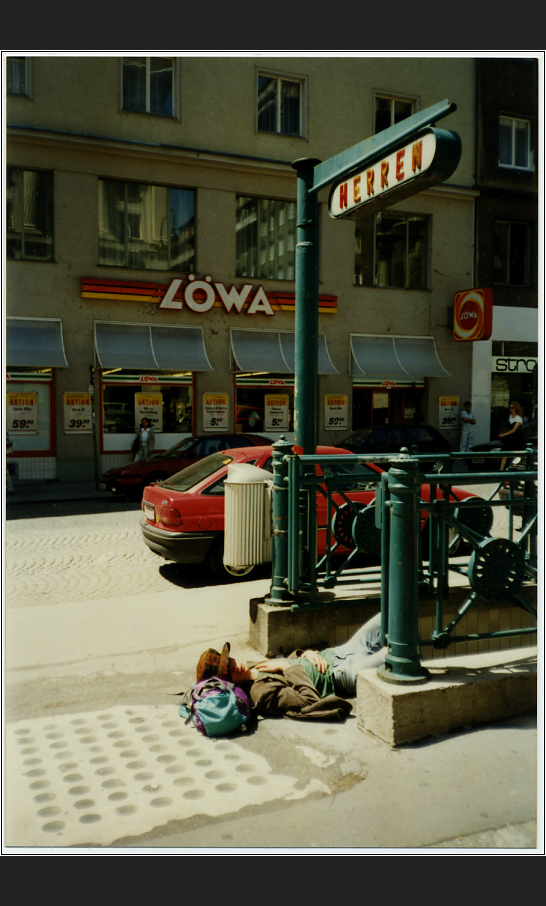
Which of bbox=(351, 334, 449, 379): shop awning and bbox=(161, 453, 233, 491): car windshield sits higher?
bbox=(351, 334, 449, 379): shop awning

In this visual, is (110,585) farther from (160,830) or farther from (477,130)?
(477,130)

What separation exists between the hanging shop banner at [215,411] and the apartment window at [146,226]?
3.59m

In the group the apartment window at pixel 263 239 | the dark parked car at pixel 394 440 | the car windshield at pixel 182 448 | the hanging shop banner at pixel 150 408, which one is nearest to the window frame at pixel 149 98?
the apartment window at pixel 263 239

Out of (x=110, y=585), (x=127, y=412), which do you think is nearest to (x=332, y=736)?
(x=110, y=585)

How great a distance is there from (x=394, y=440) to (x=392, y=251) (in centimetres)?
834

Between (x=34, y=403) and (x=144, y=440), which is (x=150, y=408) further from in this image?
(x=34, y=403)

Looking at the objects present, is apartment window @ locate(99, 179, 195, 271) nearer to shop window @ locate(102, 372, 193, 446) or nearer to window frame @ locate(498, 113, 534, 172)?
shop window @ locate(102, 372, 193, 446)

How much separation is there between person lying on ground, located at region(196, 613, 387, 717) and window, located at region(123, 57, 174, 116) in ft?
56.7

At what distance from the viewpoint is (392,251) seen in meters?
22.2

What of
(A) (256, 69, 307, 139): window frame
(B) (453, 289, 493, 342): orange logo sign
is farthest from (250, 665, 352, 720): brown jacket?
(B) (453, 289, 493, 342): orange logo sign

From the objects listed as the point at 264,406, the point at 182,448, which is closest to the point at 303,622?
the point at 182,448

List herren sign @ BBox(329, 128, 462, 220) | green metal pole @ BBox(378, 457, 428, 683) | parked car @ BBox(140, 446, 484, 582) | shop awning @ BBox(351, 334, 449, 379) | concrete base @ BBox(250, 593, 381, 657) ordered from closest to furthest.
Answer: green metal pole @ BBox(378, 457, 428, 683)
herren sign @ BBox(329, 128, 462, 220)
concrete base @ BBox(250, 593, 381, 657)
parked car @ BBox(140, 446, 484, 582)
shop awning @ BBox(351, 334, 449, 379)

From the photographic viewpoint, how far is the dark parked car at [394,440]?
53.3ft

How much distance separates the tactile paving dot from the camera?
3.06 m
